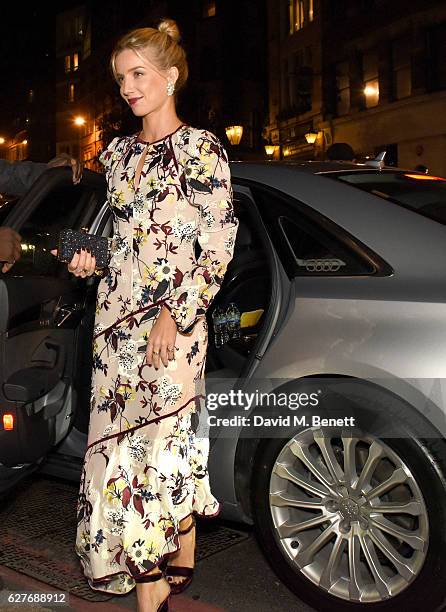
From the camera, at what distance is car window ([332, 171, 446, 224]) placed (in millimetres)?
Result: 3004

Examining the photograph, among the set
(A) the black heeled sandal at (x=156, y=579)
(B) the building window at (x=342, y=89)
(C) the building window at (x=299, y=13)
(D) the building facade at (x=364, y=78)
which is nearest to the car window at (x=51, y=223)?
(A) the black heeled sandal at (x=156, y=579)

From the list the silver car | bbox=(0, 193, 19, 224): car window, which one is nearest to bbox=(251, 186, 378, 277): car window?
the silver car

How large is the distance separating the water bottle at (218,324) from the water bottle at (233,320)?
3cm

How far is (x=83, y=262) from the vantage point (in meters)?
2.66

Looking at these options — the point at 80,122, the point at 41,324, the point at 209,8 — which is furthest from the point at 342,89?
the point at 80,122

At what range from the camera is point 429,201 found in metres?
3.11

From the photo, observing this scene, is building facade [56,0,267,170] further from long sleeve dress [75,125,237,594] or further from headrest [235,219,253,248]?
long sleeve dress [75,125,237,594]

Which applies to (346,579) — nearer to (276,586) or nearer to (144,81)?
(276,586)

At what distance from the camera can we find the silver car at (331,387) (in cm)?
261

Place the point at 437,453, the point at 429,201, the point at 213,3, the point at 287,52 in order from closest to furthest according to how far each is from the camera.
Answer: the point at 437,453 < the point at 429,201 < the point at 287,52 < the point at 213,3

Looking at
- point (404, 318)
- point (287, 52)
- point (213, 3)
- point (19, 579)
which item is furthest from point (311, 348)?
point (213, 3)

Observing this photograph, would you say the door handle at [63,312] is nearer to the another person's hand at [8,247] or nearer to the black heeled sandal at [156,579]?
the another person's hand at [8,247]

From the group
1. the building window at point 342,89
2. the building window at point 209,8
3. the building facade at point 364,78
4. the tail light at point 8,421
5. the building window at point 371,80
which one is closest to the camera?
the tail light at point 8,421

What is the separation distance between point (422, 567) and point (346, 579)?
0.35 metres
